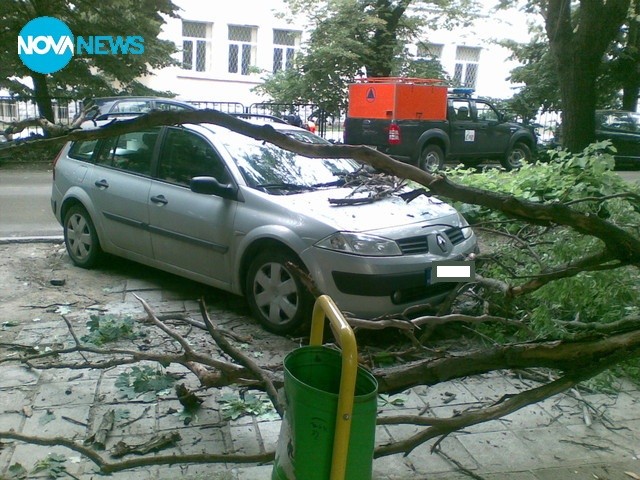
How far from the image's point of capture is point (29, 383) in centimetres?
465

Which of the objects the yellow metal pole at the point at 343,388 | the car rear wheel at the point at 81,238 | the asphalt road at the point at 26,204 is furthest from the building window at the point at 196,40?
the yellow metal pole at the point at 343,388

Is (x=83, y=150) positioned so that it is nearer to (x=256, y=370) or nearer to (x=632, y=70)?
(x=256, y=370)

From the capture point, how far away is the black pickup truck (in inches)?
680

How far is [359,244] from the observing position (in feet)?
17.5

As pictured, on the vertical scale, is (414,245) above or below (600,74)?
below

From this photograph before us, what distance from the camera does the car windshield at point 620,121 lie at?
20.5 meters

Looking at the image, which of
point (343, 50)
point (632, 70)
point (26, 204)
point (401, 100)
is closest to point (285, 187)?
point (26, 204)

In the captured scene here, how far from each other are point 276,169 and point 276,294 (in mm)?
1259

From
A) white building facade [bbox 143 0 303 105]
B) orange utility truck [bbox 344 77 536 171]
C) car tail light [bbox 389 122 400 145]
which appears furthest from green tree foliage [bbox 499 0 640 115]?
white building facade [bbox 143 0 303 105]

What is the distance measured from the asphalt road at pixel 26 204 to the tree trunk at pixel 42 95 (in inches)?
92.3

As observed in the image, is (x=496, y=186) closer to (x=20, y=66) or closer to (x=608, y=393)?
(x=608, y=393)

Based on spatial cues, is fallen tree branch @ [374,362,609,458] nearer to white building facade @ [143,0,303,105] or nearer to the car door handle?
the car door handle

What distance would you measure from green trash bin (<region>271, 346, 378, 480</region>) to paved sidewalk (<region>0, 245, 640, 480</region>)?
2.86 ft

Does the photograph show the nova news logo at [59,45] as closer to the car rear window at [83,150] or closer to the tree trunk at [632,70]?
the car rear window at [83,150]
